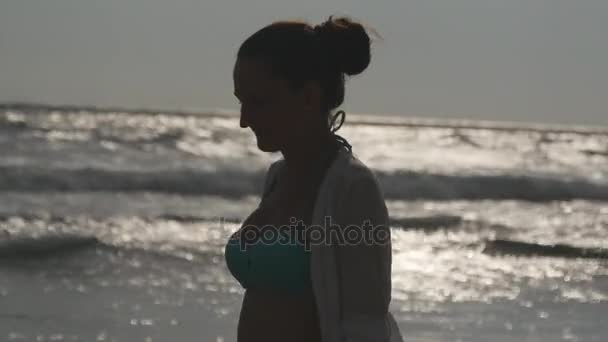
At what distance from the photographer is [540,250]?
13.0 meters

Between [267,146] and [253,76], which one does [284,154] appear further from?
[253,76]

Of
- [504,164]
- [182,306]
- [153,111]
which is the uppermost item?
[182,306]

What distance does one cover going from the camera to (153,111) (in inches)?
2375

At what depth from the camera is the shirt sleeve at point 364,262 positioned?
224 centimetres

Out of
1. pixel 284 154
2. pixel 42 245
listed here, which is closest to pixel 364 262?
pixel 284 154

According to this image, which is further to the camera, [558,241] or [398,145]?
[398,145]

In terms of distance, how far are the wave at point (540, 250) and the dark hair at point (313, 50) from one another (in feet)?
34.4

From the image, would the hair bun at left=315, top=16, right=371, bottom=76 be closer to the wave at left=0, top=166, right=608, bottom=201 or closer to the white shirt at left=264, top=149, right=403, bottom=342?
the white shirt at left=264, top=149, right=403, bottom=342

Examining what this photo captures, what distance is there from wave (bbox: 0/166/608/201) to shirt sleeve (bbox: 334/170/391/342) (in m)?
17.2

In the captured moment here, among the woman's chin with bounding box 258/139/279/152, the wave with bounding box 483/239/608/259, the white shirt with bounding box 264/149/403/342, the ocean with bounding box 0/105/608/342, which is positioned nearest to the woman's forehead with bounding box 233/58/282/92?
the woman's chin with bounding box 258/139/279/152

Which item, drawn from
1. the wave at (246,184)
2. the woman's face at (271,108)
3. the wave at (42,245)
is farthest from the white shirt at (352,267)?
the wave at (246,184)

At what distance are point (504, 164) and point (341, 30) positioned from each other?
2928 cm

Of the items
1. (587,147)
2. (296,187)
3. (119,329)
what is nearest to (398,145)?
(587,147)

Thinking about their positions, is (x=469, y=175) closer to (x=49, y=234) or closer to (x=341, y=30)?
(x=49, y=234)
